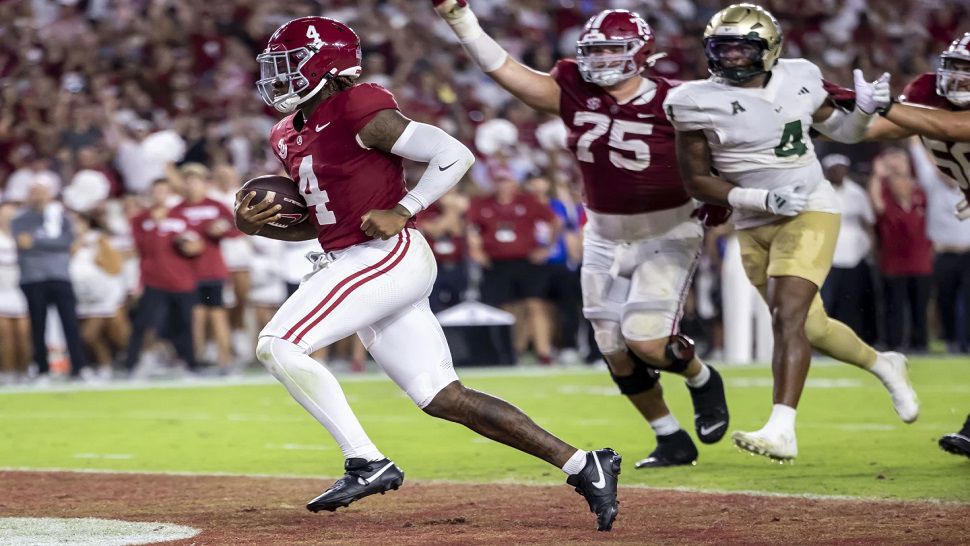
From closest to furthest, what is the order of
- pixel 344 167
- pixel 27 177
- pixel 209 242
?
pixel 344 167, pixel 209 242, pixel 27 177

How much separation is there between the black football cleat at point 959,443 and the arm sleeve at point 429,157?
290cm

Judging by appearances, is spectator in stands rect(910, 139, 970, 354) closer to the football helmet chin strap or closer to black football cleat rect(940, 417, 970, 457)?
black football cleat rect(940, 417, 970, 457)

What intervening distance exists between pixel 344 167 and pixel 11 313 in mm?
9320

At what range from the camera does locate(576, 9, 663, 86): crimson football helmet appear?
6977 millimetres

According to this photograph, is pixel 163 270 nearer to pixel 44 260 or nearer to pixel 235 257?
pixel 235 257

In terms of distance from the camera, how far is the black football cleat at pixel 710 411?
24.0 ft

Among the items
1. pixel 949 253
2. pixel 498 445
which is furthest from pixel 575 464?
pixel 949 253

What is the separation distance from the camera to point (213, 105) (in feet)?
57.8

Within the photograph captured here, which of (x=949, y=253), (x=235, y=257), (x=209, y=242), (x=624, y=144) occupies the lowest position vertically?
(x=949, y=253)

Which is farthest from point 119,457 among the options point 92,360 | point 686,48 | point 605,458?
point 686,48

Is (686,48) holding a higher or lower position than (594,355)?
higher

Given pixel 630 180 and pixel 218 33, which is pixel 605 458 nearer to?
pixel 630 180

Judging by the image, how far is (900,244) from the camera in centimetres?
1491

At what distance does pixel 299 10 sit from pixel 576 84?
12.4 meters
